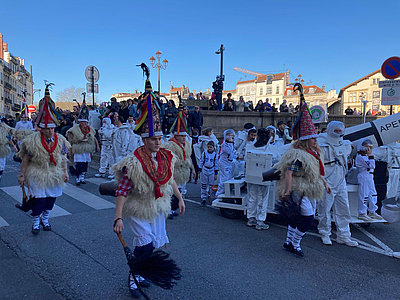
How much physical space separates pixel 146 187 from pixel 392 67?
7.92 m

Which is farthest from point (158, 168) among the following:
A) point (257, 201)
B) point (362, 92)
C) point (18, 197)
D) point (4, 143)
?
point (362, 92)

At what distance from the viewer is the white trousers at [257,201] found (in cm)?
615

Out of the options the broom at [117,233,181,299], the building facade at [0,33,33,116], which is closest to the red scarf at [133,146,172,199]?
the broom at [117,233,181,299]

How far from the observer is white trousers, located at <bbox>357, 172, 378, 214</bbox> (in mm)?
6234

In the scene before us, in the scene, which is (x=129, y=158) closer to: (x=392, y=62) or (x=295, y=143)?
(x=295, y=143)

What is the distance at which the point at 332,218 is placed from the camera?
612cm

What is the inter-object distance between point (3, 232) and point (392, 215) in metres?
6.11

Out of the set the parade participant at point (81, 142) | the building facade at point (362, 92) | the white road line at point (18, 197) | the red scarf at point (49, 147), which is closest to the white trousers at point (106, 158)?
the parade participant at point (81, 142)

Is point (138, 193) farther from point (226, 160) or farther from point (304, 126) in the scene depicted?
point (226, 160)

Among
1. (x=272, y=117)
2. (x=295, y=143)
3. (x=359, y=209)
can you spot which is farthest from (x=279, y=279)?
(x=272, y=117)

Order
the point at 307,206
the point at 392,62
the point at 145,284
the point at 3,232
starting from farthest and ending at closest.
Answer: the point at 392,62 < the point at 3,232 < the point at 307,206 < the point at 145,284

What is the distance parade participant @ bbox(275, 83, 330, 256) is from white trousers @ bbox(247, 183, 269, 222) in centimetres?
120

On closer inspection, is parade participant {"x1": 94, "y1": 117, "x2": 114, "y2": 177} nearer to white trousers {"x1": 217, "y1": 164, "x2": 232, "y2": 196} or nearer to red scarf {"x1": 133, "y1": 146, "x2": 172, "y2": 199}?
white trousers {"x1": 217, "y1": 164, "x2": 232, "y2": 196}

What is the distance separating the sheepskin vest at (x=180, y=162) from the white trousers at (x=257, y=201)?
135cm
